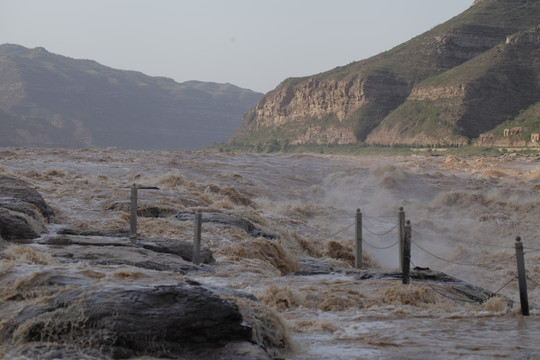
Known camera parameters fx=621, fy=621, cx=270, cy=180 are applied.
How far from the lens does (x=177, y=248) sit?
37.6 feet

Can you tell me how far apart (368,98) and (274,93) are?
34.4 meters

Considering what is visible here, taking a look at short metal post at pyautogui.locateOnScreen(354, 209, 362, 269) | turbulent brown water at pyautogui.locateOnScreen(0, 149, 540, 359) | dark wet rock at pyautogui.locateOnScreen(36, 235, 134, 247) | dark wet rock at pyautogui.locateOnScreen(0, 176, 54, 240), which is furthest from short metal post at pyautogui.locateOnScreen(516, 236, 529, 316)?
dark wet rock at pyautogui.locateOnScreen(0, 176, 54, 240)

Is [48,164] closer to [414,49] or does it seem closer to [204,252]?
[204,252]

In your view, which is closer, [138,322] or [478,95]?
[138,322]

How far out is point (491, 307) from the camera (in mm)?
8789

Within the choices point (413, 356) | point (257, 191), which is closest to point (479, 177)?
point (257, 191)

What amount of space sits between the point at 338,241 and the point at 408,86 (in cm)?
8101

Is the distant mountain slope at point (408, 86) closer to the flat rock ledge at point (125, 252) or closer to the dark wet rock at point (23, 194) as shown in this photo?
the dark wet rock at point (23, 194)

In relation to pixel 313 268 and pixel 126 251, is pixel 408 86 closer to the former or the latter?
pixel 313 268

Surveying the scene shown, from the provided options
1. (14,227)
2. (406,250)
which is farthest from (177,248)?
(406,250)

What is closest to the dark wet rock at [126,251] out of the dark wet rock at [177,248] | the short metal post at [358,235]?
the dark wet rock at [177,248]

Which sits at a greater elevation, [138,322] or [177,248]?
[138,322]

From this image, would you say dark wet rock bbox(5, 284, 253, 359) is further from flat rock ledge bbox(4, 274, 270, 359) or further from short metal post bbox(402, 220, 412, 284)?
short metal post bbox(402, 220, 412, 284)

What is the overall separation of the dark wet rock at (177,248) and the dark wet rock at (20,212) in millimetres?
2046
